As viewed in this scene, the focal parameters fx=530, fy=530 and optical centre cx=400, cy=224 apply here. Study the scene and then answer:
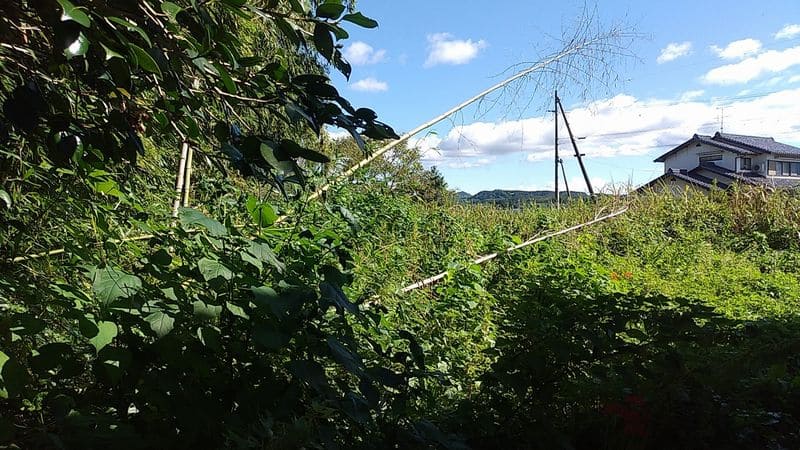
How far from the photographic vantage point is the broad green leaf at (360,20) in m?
0.99

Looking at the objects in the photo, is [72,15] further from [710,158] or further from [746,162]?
[710,158]

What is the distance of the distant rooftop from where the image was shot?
25391 millimetres

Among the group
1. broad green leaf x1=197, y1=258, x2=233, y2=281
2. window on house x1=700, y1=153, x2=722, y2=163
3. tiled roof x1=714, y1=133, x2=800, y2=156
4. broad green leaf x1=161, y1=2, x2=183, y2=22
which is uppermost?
tiled roof x1=714, y1=133, x2=800, y2=156

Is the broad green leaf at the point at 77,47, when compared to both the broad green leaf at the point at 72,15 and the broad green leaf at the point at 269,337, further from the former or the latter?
the broad green leaf at the point at 269,337

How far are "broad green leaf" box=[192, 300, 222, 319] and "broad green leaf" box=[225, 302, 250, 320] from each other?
3cm

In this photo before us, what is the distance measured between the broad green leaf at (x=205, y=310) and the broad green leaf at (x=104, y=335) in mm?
168

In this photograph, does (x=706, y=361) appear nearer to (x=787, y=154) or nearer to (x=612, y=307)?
(x=612, y=307)

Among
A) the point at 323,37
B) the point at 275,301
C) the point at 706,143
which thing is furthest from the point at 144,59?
the point at 706,143

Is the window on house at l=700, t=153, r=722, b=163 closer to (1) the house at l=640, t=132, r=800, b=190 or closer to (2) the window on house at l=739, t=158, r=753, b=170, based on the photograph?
(1) the house at l=640, t=132, r=800, b=190

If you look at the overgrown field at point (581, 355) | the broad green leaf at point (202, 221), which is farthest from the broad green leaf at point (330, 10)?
the overgrown field at point (581, 355)

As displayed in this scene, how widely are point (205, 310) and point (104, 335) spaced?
0.21 metres

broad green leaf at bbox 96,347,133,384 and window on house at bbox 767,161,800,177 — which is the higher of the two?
window on house at bbox 767,161,800,177

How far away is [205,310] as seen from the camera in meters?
1.23

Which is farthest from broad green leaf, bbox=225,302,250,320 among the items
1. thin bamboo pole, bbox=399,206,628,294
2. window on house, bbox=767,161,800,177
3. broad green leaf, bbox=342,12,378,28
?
window on house, bbox=767,161,800,177
